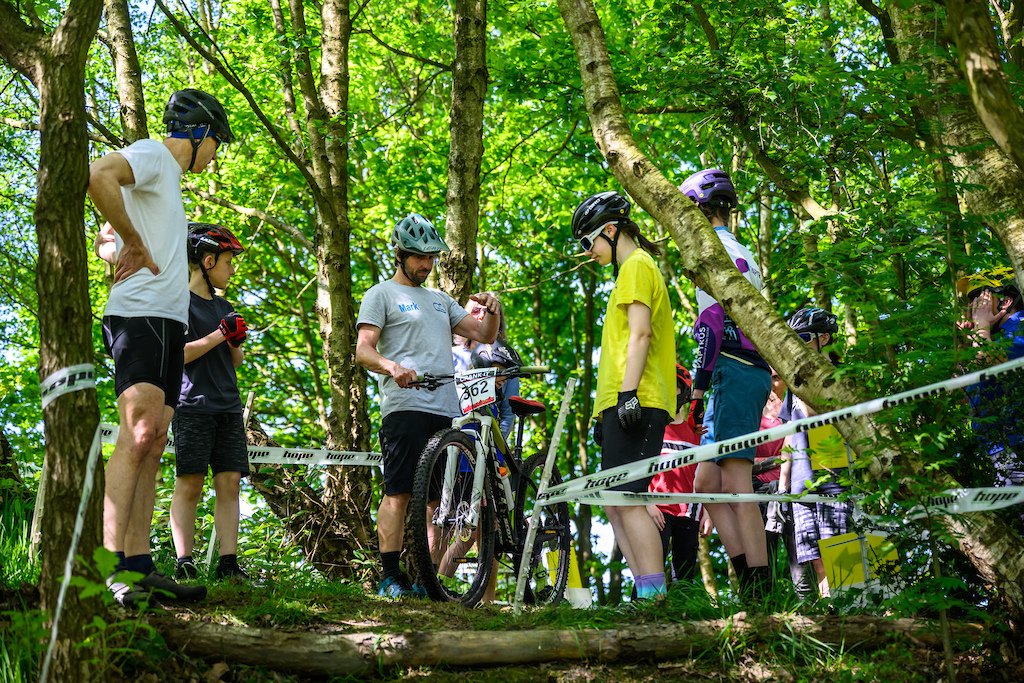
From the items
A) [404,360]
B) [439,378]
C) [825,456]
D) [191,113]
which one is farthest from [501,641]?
[825,456]

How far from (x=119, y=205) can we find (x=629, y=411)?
262cm

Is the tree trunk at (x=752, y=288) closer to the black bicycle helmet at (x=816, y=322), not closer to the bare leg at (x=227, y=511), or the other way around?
the black bicycle helmet at (x=816, y=322)

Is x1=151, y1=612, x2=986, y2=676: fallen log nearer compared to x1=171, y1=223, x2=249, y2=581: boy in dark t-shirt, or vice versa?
x1=151, y1=612, x2=986, y2=676: fallen log

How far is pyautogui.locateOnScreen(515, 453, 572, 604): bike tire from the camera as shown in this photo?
18.6 ft

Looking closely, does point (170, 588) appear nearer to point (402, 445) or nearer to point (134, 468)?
point (134, 468)

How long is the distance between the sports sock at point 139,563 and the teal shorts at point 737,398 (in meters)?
3.05

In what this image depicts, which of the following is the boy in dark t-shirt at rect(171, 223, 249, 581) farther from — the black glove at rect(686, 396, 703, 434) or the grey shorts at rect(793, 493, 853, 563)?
the grey shorts at rect(793, 493, 853, 563)

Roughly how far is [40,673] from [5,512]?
7.84 ft

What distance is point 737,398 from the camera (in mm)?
4898

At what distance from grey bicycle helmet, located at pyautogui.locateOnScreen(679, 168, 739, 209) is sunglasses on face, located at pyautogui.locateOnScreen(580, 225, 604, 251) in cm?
68

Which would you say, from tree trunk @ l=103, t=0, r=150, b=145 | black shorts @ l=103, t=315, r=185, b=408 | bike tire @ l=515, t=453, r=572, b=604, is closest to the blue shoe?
bike tire @ l=515, t=453, r=572, b=604

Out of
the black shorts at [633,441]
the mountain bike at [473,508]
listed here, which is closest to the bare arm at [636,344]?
the black shorts at [633,441]

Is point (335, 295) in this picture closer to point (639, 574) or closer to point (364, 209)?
point (639, 574)

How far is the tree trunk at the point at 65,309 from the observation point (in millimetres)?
2910
